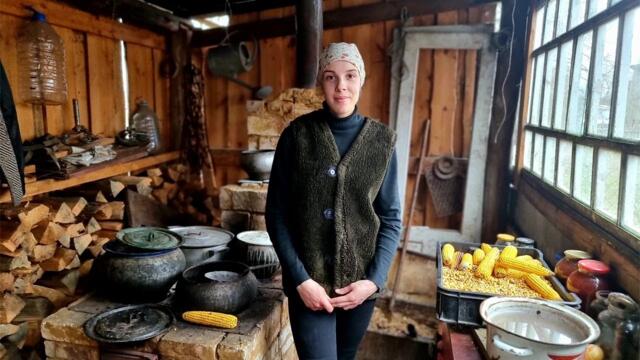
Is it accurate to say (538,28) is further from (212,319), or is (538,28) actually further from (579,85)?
(212,319)

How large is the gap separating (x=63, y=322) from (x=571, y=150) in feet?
9.51

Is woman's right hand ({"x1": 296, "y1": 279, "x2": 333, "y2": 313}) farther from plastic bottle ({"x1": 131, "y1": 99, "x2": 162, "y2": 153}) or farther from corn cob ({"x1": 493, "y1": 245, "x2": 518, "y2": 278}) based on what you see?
plastic bottle ({"x1": 131, "y1": 99, "x2": 162, "y2": 153})

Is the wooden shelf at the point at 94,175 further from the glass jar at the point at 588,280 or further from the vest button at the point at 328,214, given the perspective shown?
the glass jar at the point at 588,280

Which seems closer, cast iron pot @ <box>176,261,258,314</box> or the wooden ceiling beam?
cast iron pot @ <box>176,261,258,314</box>

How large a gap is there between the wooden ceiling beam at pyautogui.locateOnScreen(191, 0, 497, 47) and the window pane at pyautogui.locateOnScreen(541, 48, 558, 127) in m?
0.93

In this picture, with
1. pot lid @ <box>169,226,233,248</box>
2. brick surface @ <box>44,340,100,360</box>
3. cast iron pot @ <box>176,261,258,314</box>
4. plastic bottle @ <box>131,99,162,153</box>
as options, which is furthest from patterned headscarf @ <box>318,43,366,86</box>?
plastic bottle @ <box>131,99,162,153</box>

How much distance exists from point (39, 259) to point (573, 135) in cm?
324

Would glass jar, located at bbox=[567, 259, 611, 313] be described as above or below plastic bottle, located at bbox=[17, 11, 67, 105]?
below

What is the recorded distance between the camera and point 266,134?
398 cm

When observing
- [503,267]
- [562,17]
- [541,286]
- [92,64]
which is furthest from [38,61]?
[562,17]

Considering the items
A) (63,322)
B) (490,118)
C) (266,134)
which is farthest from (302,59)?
(63,322)

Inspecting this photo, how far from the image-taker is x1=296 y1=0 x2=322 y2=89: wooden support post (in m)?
3.04

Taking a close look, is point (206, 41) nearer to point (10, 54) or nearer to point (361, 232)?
point (10, 54)

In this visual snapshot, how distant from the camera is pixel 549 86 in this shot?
127 inches
